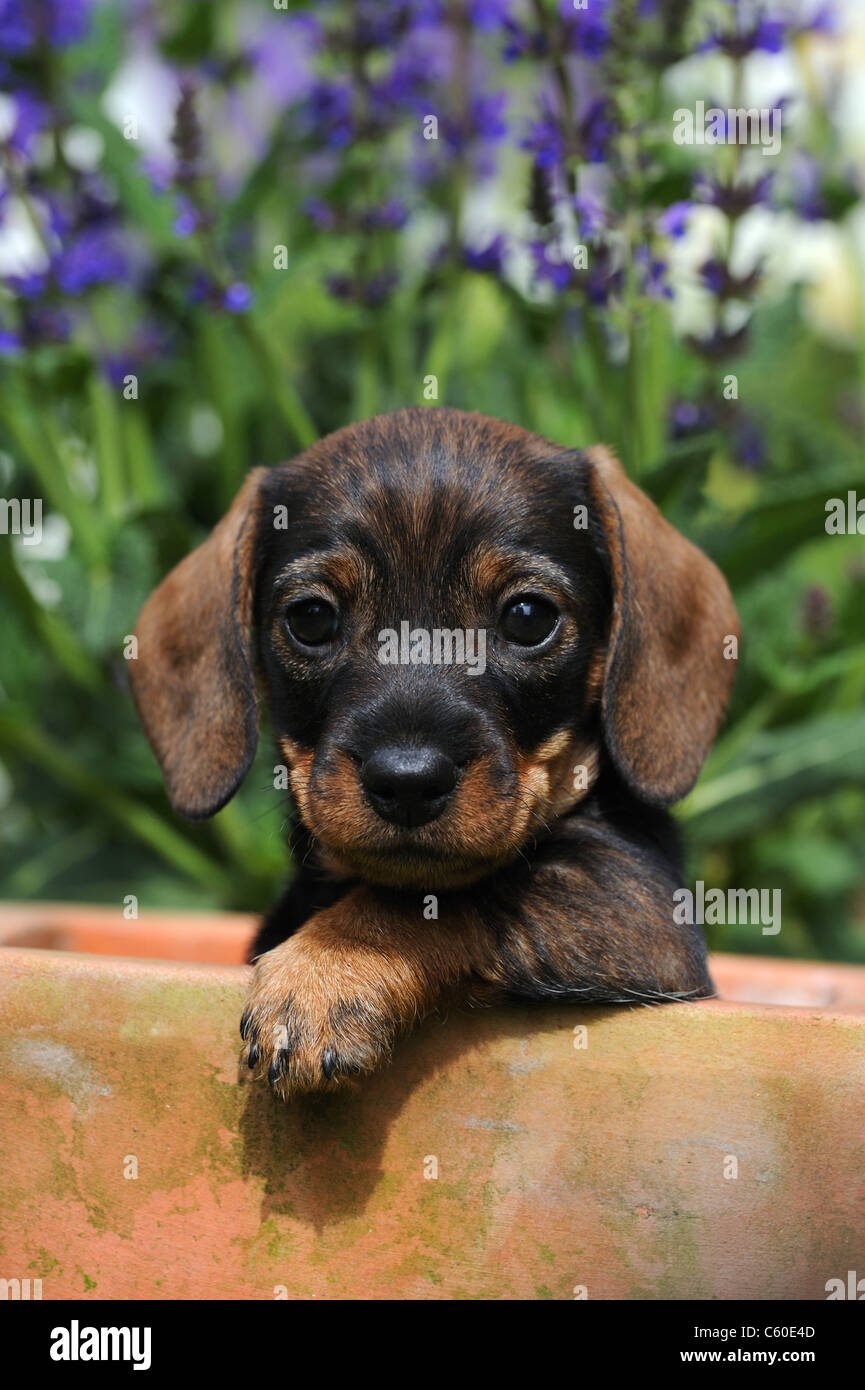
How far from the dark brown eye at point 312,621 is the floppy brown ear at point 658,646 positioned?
0.65 meters

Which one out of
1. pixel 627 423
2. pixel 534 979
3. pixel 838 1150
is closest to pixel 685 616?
pixel 534 979

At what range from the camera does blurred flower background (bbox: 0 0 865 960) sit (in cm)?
459

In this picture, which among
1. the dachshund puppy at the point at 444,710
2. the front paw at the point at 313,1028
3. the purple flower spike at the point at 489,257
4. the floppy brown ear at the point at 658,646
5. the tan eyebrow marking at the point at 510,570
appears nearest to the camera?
the front paw at the point at 313,1028

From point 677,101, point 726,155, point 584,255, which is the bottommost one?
point 584,255

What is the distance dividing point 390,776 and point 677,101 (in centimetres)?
495

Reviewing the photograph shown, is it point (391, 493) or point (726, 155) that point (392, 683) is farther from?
point (726, 155)

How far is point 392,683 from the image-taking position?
2.86 m

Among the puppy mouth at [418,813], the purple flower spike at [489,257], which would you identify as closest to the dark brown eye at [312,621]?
the puppy mouth at [418,813]

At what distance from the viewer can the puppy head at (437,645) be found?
277 centimetres

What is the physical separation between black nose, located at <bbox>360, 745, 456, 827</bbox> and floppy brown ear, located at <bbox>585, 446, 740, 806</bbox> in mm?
625

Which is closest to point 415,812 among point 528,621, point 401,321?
point 528,621

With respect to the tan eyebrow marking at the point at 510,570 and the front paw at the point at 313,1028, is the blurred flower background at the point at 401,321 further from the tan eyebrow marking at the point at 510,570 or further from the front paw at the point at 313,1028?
the front paw at the point at 313,1028

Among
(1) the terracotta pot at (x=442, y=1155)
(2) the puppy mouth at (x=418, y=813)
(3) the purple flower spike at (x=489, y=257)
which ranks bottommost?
(1) the terracotta pot at (x=442, y=1155)

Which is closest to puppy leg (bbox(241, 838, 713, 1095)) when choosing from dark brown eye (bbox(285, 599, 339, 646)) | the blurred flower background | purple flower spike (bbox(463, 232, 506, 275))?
dark brown eye (bbox(285, 599, 339, 646))
